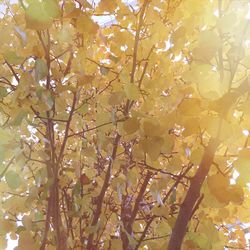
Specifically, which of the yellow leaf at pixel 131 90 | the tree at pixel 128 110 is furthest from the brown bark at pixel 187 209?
the yellow leaf at pixel 131 90

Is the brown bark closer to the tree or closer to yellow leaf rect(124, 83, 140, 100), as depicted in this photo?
the tree

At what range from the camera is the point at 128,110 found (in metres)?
0.90

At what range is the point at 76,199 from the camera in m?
0.92

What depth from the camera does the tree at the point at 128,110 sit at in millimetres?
659

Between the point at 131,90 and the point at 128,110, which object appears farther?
the point at 128,110

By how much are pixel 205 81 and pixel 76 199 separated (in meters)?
0.41

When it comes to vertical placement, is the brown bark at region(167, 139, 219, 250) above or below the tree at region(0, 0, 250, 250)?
below

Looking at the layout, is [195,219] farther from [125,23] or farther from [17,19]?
[17,19]

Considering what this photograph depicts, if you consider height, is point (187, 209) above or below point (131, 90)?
below

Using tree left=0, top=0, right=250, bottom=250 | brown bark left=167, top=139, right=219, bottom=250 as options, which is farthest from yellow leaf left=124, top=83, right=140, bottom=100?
brown bark left=167, top=139, right=219, bottom=250

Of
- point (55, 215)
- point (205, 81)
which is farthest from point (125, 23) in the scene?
point (55, 215)

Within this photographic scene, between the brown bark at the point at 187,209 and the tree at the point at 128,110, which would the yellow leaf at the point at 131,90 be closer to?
the tree at the point at 128,110

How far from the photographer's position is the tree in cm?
66

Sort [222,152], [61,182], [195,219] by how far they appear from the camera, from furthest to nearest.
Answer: [195,219]
[61,182]
[222,152]
